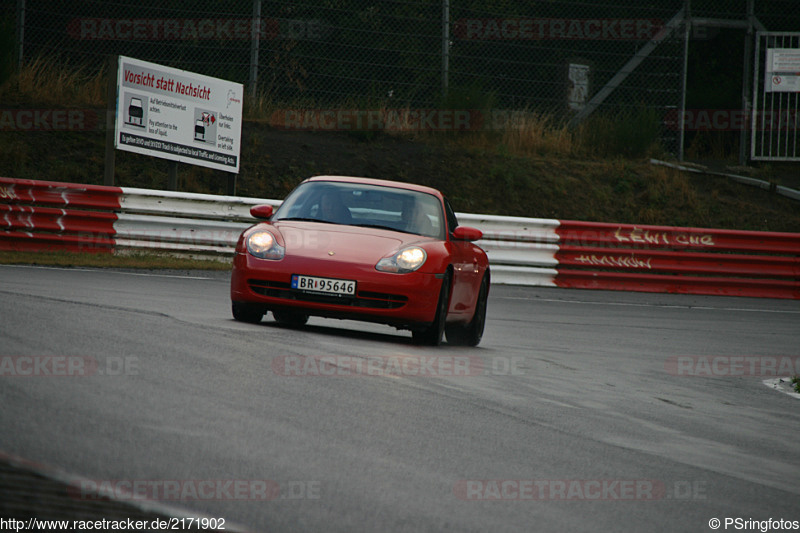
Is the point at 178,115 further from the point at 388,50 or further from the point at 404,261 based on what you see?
the point at 404,261

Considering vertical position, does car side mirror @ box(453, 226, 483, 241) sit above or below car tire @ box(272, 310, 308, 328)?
above

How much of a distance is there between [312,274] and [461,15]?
18071 millimetres

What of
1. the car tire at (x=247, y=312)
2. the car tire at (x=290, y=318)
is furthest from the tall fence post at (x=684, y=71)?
the car tire at (x=247, y=312)

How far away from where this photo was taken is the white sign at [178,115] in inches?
711

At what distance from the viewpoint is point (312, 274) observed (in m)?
8.91

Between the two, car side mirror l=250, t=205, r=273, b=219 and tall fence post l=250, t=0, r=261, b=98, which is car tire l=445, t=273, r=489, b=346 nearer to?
car side mirror l=250, t=205, r=273, b=219

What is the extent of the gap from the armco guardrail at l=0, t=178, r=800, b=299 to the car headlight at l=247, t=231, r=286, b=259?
305 inches

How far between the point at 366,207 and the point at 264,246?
4.20 ft

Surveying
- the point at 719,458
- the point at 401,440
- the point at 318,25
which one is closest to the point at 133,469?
the point at 401,440

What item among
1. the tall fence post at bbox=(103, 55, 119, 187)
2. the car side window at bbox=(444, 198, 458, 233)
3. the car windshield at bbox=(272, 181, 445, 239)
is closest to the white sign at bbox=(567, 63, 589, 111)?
the tall fence post at bbox=(103, 55, 119, 187)

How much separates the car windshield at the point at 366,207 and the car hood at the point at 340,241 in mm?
251

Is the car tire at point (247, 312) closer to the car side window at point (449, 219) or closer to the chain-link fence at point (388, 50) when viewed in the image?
the car side window at point (449, 219)

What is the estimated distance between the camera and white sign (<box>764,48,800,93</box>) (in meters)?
24.1

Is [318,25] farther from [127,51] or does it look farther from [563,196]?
[563,196]
